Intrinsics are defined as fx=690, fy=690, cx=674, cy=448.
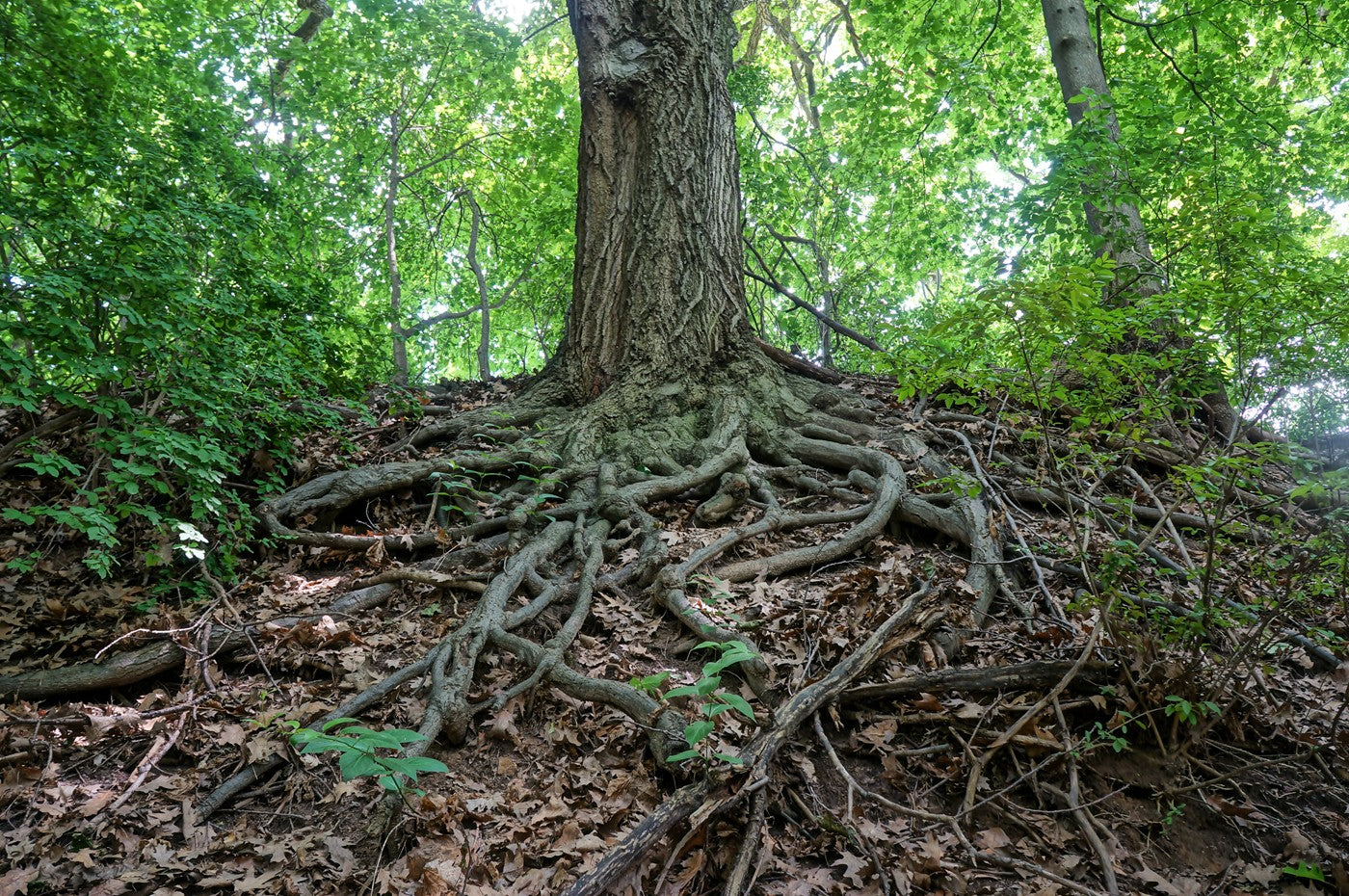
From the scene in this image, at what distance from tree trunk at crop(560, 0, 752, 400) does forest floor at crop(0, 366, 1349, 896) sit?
9.34ft

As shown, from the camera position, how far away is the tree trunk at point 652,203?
596cm

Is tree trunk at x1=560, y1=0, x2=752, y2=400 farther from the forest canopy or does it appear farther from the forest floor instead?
the forest floor

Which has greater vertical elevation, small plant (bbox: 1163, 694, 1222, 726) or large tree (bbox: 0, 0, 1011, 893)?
large tree (bbox: 0, 0, 1011, 893)

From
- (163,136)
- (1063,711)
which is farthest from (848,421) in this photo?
(163,136)

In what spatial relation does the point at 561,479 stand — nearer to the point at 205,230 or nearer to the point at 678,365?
the point at 678,365

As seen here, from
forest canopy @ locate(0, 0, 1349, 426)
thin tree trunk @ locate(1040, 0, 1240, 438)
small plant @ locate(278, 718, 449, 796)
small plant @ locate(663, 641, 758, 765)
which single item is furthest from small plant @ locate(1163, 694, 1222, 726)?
small plant @ locate(278, 718, 449, 796)

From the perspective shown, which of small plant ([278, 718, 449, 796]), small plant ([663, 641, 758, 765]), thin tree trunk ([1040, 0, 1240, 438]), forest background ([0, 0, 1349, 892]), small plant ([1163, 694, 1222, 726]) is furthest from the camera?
thin tree trunk ([1040, 0, 1240, 438])

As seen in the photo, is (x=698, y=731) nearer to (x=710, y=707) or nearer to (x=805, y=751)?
(x=710, y=707)

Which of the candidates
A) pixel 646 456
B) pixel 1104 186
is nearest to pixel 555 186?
pixel 646 456

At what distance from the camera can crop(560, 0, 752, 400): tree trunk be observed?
235 inches

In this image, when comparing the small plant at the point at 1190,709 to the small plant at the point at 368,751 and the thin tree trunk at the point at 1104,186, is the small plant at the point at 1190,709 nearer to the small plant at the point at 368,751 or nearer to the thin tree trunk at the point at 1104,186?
the thin tree trunk at the point at 1104,186

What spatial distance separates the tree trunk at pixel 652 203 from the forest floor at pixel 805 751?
2.85 metres

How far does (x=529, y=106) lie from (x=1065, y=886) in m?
13.3

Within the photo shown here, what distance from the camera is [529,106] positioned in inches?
491
